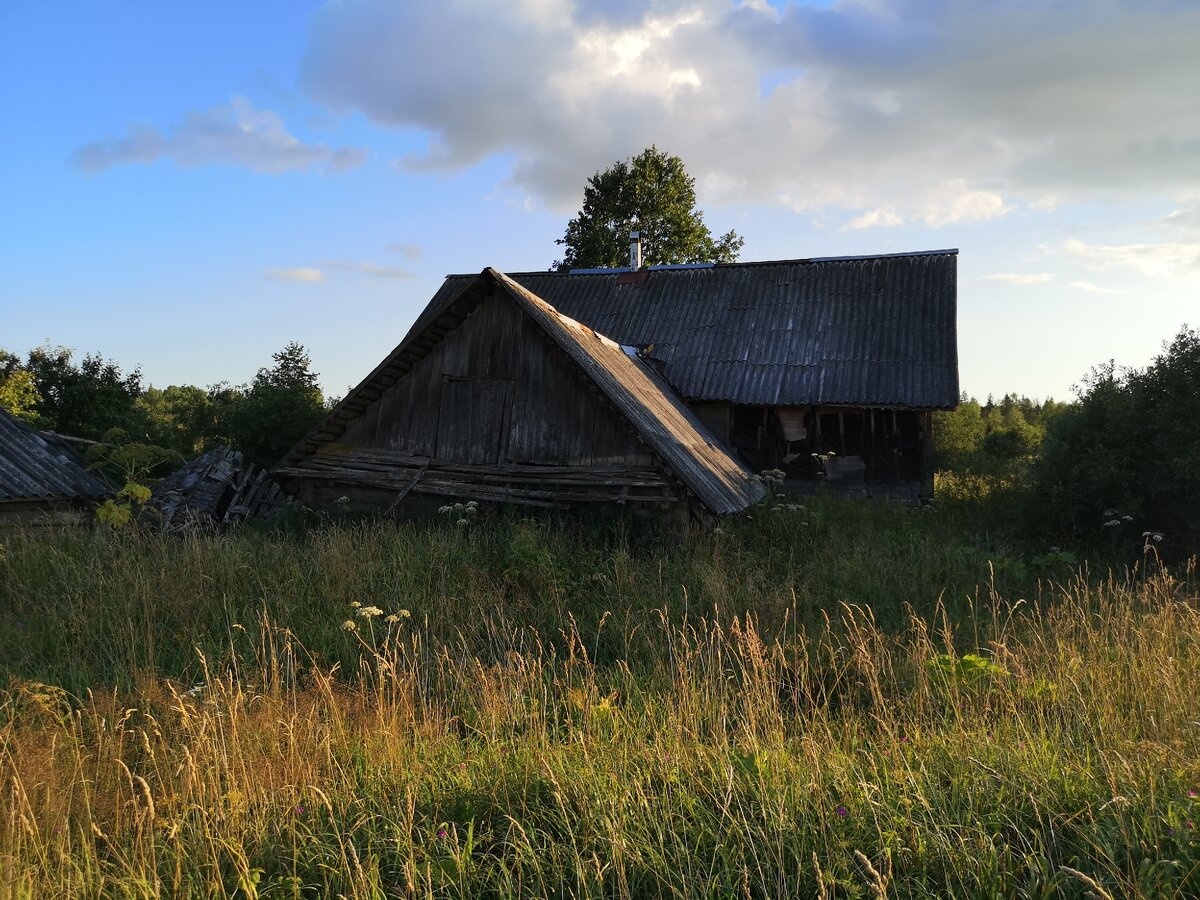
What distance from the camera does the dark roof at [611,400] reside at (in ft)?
32.8

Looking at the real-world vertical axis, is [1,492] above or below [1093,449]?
below

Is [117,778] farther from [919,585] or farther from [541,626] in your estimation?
[919,585]

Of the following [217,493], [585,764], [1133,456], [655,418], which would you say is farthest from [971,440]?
[585,764]

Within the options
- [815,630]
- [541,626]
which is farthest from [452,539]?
[815,630]

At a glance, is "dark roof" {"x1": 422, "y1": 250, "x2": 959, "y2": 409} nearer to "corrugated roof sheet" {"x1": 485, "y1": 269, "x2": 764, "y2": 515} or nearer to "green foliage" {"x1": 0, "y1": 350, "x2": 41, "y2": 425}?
"corrugated roof sheet" {"x1": 485, "y1": 269, "x2": 764, "y2": 515}

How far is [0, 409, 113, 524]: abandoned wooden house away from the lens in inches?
504

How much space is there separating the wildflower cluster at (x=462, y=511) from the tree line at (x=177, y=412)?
26.4 ft

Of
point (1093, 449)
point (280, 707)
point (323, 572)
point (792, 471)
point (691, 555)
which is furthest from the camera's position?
point (792, 471)

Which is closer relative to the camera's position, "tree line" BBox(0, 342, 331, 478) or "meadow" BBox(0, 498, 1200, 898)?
"meadow" BBox(0, 498, 1200, 898)

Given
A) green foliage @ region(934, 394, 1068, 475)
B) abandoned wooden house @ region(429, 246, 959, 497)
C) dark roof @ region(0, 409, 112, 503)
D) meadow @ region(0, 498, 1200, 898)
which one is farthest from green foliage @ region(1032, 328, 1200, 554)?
dark roof @ region(0, 409, 112, 503)

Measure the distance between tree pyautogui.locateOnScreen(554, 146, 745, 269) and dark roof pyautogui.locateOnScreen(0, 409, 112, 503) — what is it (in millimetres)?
23002

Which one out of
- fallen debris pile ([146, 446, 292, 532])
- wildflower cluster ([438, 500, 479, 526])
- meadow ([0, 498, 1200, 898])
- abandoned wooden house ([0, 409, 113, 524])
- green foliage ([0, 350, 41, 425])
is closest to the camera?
meadow ([0, 498, 1200, 898])

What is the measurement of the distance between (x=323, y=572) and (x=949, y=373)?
44.5ft

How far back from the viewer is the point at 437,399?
12.2 m
